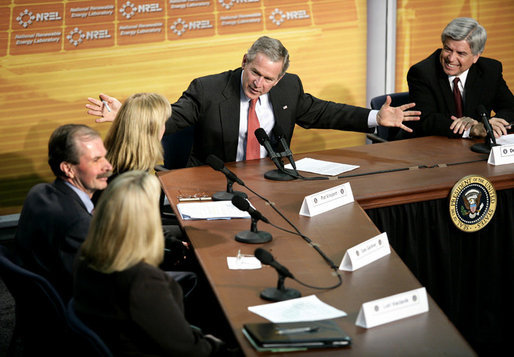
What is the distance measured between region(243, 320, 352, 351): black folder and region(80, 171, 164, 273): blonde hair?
1.34 ft

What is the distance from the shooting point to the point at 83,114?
17.7 feet

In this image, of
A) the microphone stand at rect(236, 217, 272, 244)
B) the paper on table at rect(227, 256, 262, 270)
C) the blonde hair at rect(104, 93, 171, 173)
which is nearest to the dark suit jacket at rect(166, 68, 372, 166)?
the blonde hair at rect(104, 93, 171, 173)

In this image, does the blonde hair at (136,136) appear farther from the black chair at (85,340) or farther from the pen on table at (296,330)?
the pen on table at (296,330)

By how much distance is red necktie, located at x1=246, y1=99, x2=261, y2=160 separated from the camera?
14.2ft

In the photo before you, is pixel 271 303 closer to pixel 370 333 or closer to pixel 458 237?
pixel 370 333

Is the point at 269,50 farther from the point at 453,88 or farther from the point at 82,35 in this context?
the point at 82,35

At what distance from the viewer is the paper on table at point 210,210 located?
3.18m

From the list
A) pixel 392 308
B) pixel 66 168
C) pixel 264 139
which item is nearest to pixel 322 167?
pixel 264 139

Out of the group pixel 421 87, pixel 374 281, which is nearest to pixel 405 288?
pixel 374 281

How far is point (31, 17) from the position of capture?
5.11m

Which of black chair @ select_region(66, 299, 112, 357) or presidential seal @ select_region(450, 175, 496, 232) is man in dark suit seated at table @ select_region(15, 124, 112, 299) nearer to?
black chair @ select_region(66, 299, 112, 357)

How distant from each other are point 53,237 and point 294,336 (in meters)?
1.13

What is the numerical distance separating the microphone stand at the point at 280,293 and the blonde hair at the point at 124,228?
43 centimetres

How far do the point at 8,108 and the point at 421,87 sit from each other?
3.06m
